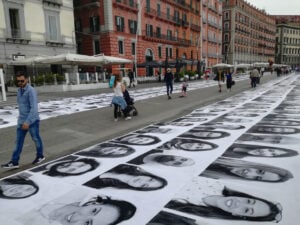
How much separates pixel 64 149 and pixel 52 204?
256cm

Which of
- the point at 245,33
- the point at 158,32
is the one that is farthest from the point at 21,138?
the point at 245,33

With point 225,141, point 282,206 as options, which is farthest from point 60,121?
point 282,206

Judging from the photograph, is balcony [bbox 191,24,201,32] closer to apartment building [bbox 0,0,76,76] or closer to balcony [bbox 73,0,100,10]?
balcony [bbox 73,0,100,10]

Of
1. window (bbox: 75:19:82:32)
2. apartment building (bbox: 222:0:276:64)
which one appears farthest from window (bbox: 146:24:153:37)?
apartment building (bbox: 222:0:276:64)

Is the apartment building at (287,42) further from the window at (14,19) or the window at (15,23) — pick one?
the window at (15,23)

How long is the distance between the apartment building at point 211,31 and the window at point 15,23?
38.5 metres

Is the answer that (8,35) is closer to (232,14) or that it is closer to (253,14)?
(232,14)

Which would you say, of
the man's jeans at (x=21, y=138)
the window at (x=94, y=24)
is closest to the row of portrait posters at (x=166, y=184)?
the man's jeans at (x=21, y=138)

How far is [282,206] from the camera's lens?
312cm

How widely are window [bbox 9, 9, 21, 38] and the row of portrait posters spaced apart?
21.2m

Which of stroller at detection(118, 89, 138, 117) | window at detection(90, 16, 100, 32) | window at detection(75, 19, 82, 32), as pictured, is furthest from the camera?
window at detection(75, 19, 82, 32)

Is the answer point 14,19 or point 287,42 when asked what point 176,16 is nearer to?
point 14,19

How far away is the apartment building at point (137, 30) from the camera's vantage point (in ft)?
102

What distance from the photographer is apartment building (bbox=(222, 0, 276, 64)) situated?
73.8m
